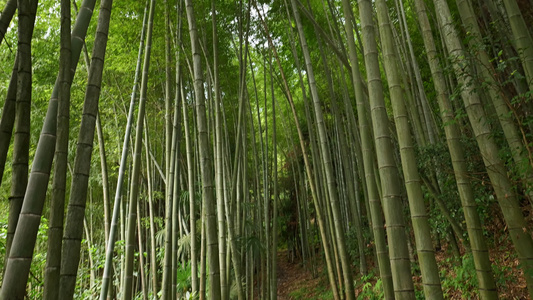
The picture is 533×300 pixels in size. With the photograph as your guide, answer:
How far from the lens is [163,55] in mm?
4754

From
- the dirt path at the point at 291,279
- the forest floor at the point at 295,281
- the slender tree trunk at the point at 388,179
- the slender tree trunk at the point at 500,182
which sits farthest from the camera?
the dirt path at the point at 291,279

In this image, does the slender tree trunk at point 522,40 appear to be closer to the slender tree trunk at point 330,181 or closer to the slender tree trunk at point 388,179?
the slender tree trunk at point 388,179

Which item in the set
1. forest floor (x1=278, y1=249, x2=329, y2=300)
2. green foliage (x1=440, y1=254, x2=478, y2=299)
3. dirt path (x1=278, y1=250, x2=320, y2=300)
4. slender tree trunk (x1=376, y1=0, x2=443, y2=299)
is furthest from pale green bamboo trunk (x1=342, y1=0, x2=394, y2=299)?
dirt path (x1=278, y1=250, x2=320, y2=300)

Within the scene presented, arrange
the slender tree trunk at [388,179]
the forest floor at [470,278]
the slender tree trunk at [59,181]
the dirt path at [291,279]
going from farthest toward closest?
1. the dirt path at [291,279]
2. the forest floor at [470,278]
3. the slender tree trunk at [388,179]
4. the slender tree trunk at [59,181]

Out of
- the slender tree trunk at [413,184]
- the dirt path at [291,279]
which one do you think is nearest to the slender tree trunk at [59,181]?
the slender tree trunk at [413,184]

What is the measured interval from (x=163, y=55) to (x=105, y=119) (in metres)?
2.13

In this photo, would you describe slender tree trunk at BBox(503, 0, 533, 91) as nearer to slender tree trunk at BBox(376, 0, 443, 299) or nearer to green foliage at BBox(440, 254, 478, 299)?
slender tree trunk at BBox(376, 0, 443, 299)

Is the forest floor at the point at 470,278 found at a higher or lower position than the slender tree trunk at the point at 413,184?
lower

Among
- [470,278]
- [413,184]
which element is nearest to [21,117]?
[413,184]

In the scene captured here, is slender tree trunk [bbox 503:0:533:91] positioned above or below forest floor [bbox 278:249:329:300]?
above

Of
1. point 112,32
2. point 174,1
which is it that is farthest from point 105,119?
point 174,1

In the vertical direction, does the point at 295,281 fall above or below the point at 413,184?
below

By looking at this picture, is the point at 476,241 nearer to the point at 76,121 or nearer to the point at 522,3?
the point at 522,3

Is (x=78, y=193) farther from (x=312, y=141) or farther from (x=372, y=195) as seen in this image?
(x=312, y=141)
